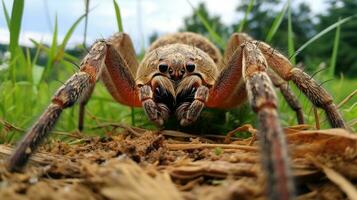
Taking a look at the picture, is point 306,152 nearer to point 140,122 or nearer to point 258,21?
point 140,122

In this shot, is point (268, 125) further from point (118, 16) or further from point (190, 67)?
point (118, 16)

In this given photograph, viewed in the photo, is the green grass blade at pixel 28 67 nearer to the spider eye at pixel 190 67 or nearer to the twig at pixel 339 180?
the spider eye at pixel 190 67

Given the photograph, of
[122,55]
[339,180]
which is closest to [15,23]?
[122,55]

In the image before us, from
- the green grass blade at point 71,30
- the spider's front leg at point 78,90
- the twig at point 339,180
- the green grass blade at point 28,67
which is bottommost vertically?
the twig at point 339,180

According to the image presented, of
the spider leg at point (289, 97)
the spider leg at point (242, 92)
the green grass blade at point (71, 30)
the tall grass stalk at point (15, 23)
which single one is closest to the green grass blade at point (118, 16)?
the green grass blade at point (71, 30)

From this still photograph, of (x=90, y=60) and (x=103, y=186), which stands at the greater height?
(x=90, y=60)

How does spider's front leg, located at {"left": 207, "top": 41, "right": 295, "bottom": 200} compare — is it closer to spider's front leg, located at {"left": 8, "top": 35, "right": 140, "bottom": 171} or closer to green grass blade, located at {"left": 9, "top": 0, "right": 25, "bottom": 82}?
spider's front leg, located at {"left": 8, "top": 35, "right": 140, "bottom": 171}

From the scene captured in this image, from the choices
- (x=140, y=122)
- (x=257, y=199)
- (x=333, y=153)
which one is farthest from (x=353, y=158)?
(x=140, y=122)
